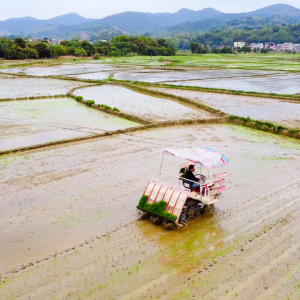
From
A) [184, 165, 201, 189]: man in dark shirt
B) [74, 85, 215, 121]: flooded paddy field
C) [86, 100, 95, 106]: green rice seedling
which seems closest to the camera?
[184, 165, 201, 189]: man in dark shirt

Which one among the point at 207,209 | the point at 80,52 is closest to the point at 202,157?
the point at 207,209

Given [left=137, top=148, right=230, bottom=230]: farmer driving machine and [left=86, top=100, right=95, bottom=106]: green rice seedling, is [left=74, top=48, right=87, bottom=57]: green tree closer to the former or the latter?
[left=86, top=100, right=95, bottom=106]: green rice seedling

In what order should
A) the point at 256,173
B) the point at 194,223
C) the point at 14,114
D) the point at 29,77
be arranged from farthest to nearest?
1. the point at 29,77
2. the point at 14,114
3. the point at 256,173
4. the point at 194,223

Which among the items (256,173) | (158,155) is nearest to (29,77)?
(158,155)

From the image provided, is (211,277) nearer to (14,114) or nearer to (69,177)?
(69,177)

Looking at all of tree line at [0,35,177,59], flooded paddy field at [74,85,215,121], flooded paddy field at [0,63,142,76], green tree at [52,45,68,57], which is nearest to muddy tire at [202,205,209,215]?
flooded paddy field at [74,85,215,121]

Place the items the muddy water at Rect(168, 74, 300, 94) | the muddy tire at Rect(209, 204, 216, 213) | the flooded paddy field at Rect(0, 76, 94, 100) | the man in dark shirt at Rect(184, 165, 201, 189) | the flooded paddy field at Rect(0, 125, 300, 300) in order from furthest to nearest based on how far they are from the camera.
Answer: the muddy water at Rect(168, 74, 300, 94), the flooded paddy field at Rect(0, 76, 94, 100), the muddy tire at Rect(209, 204, 216, 213), the man in dark shirt at Rect(184, 165, 201, 189), the flooded paddy field at Rect(0, 125, 300, 300)
